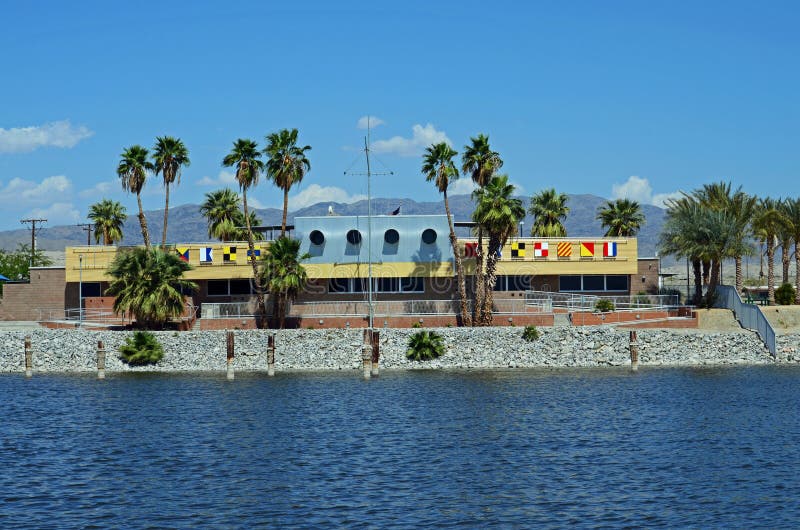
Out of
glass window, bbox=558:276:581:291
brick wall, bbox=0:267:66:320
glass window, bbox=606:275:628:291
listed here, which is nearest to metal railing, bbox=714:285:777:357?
glass window, bbox=606:275:628:291

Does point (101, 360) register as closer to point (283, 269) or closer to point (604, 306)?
point (283, 269)

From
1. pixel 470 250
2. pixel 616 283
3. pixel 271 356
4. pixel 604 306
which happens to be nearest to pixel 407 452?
pixel 271 356

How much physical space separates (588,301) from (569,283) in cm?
733

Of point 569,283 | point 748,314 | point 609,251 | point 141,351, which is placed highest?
point 609,251

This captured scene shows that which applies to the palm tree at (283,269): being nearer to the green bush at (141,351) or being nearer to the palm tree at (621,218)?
the green bush at (141,351)

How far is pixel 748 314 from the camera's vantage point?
7012 cm

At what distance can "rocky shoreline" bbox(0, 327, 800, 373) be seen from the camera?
6544cm

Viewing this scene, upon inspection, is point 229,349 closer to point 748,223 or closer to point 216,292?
point 216,292

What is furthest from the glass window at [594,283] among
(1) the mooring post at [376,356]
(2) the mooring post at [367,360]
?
(2) the mooring post at [367,360]

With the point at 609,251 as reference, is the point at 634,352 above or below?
below

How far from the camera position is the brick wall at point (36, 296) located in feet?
263

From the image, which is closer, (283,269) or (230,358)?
(230,358)

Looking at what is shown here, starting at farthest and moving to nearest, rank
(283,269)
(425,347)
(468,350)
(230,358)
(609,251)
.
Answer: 1. (609,251)
2. (283,269)
3. (468,350)
4. (425,347)
5. (230,358)

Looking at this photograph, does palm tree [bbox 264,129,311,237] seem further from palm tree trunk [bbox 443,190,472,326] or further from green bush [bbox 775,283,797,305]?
green bush [bbox 775,283,797,305]
